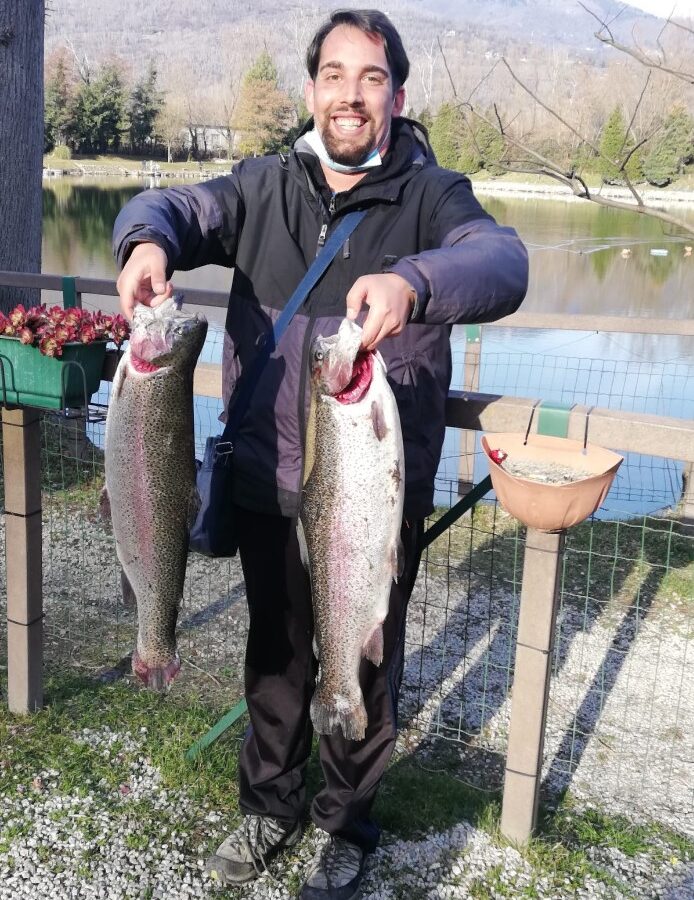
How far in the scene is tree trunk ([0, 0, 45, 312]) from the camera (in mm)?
6391

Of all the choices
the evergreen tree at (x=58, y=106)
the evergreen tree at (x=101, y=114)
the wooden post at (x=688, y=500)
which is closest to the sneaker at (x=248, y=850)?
the wooden post at (x=688, y=500)

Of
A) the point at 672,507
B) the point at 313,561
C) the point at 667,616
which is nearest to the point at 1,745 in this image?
the point at 313,561

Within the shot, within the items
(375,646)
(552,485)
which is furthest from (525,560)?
(375,646)

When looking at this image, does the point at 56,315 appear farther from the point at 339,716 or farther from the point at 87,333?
the point at 339,716

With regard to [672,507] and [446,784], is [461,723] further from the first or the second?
[672,507]

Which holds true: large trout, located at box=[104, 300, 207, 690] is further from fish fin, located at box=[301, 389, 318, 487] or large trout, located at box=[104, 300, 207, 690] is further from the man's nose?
the man's nose

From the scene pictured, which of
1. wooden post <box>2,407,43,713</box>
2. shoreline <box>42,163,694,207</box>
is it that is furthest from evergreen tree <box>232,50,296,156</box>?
wooden post <box>2,407,43,713</box>

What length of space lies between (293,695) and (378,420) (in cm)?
120

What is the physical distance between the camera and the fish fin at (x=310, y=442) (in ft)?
6.29

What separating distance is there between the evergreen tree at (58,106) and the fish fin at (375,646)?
7497cm

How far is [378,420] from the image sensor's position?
186 centimetres

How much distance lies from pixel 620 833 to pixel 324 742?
4.07ft

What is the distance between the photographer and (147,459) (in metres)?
2.05

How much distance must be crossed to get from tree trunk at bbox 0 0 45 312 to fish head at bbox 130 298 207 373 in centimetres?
561
